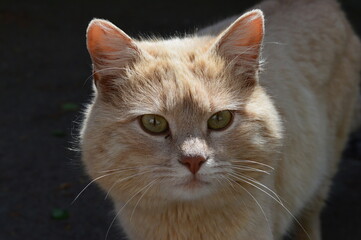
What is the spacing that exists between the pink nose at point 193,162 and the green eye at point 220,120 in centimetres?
21

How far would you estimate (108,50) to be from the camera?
9.12ft

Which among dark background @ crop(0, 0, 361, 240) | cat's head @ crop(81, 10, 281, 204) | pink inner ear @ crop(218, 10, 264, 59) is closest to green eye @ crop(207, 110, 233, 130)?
cat's head @ crop(81, 10, 281, 204)

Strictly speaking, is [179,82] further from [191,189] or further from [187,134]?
[191,189]

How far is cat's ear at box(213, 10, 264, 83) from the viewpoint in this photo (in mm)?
2785

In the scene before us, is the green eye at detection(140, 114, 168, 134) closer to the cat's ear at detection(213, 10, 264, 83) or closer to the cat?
the cat

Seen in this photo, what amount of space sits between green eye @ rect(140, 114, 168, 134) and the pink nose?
20 cm

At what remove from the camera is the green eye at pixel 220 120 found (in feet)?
8.74

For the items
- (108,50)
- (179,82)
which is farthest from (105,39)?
(179,82)

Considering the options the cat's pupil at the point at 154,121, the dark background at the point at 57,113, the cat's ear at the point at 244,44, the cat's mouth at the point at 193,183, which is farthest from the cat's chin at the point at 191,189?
the dark background at the point at 57,113

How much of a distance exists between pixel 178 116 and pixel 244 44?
52 centimetres

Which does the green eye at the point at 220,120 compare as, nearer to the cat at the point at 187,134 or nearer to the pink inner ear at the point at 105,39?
the cat at the point at 187,134

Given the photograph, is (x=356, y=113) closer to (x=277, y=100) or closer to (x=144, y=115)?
(x=277, y=100)

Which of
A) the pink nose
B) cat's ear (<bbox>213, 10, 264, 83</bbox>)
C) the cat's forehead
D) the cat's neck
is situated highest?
cat's ear (<bbox>213, 10, 264, 83</bbox>)

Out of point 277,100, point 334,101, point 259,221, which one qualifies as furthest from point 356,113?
point 259,221
